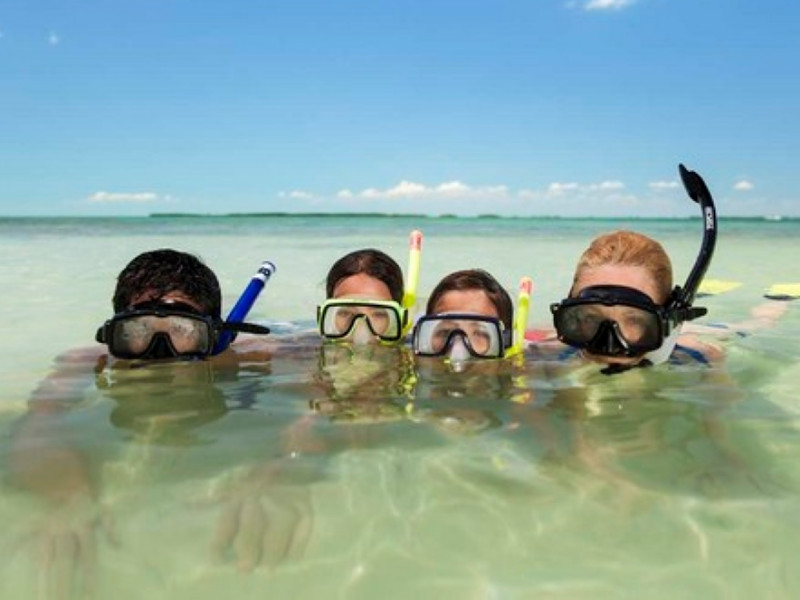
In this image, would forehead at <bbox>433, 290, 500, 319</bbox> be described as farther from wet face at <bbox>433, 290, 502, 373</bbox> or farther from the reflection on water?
the reflection on water

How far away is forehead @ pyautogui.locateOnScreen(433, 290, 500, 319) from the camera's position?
400cm

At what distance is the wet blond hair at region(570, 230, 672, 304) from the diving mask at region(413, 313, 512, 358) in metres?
0.46

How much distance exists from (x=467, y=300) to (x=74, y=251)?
1399 centimetres

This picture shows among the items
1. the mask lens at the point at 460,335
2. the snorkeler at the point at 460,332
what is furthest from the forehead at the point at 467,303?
the mask lens at the point at 460,335

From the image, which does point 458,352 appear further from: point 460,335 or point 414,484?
point 414,484

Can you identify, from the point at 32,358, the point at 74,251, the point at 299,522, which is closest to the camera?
the point at 299,522

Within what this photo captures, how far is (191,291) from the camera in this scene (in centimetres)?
389

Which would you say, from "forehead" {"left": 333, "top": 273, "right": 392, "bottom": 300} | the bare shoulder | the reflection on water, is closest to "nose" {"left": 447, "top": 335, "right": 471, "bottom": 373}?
the reflection on water

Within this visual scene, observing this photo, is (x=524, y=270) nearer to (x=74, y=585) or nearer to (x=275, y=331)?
(x=275, y=331)

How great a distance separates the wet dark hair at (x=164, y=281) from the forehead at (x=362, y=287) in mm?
767

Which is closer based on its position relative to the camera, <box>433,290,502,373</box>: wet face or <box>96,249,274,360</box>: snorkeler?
<box>96,249,274,360</box>: snorkeler

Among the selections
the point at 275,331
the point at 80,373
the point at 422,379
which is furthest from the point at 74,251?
the point at 422,379

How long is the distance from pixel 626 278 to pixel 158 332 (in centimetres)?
218

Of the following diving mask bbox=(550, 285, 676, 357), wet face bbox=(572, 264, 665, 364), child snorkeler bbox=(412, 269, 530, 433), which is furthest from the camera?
wet face bbox=(572, 264, 665, 364)
